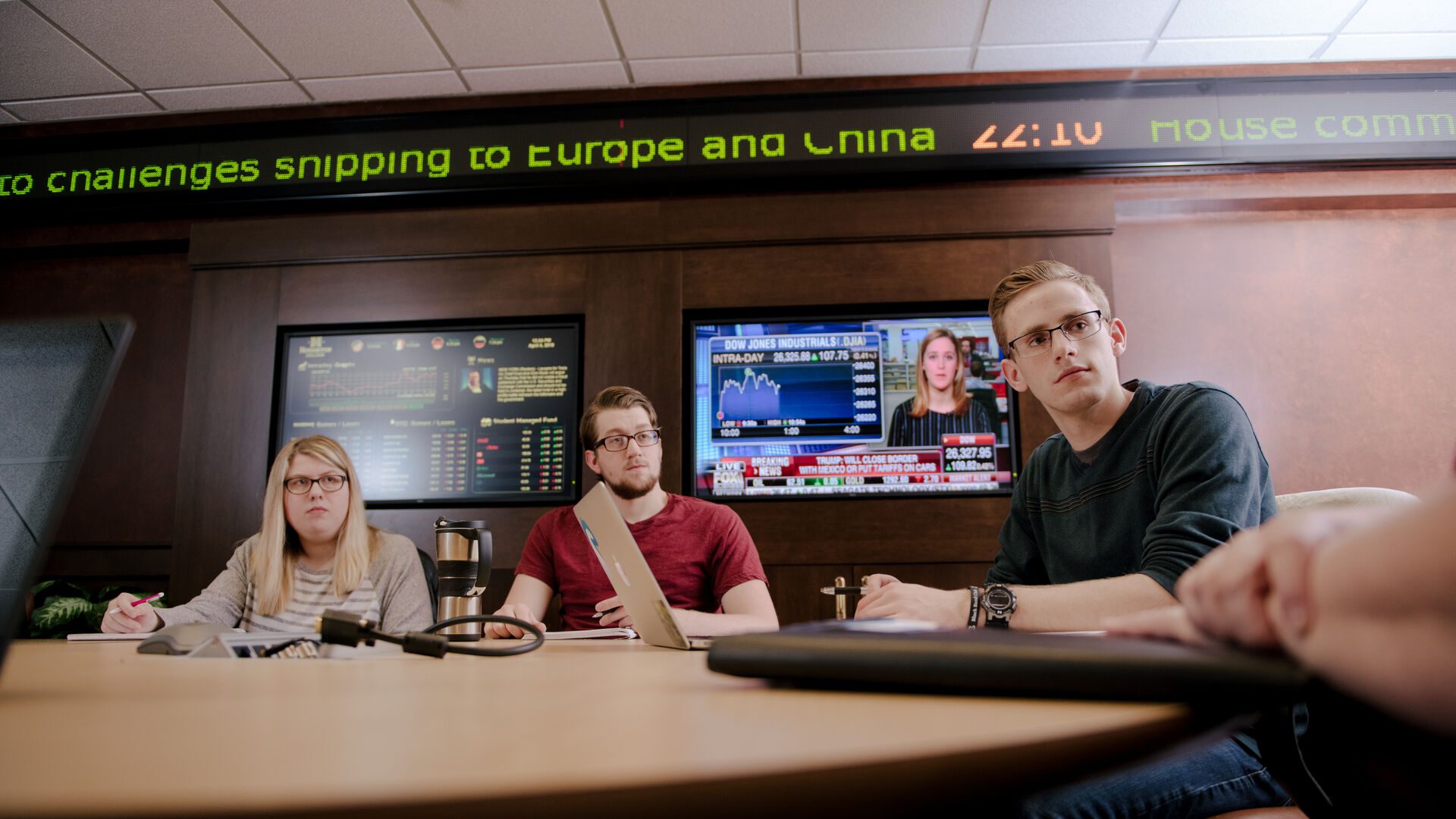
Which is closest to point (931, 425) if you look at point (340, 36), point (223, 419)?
point (340, 36)

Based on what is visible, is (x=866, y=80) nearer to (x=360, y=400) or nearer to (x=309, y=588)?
(x=360, y=400)

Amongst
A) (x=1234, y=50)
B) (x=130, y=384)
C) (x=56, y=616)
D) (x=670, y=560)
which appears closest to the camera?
(x=670, y=560)

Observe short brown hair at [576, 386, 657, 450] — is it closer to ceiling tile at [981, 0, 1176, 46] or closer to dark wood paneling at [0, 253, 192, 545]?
ceiling tile at [981, 0, 1176, 46]

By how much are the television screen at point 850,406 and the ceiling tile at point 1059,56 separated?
1.05 meters

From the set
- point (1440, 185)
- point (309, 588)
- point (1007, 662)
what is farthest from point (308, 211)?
point (1440, 185)

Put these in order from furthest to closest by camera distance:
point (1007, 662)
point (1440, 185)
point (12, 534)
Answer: point (1440, 185) < point (12, 534) < point (1007, 662)

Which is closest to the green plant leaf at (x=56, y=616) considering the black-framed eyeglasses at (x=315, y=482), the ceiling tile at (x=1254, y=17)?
the black-framed eyeglasses at (x=315, y=482)

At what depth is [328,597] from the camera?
7.54 feet

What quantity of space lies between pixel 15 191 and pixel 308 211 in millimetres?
1353

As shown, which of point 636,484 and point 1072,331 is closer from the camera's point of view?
point 1072,331

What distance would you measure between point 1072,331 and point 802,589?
171 centimetres

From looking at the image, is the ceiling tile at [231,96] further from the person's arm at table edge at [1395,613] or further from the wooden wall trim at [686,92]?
the person's arm at table edge at [1395,613]

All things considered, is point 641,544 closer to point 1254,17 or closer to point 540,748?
point 540,748

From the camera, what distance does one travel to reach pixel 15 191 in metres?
3.69
